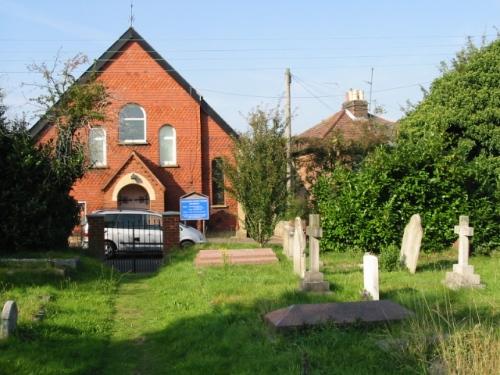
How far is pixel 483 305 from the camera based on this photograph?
8578 millimetres

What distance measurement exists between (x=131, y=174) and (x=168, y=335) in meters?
21.2

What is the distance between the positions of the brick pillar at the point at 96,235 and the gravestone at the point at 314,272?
8.21 m

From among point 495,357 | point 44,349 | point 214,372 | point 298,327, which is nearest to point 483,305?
point 298,327

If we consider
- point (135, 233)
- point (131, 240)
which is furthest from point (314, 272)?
point (135, 233)

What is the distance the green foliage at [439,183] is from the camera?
1791cm

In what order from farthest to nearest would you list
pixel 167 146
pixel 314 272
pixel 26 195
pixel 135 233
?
pixel 167 146
pixel 135 233
pixel 26 195
pixel 314 272

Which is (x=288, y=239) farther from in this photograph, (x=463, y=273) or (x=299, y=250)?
(x=463, y=273)

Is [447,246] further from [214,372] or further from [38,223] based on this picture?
[214,372]

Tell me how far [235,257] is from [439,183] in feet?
23.1

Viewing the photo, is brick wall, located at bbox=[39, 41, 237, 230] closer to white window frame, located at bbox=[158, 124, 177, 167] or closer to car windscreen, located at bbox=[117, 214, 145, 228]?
white window frame, located at bbox=[158, 124, 177, 167]

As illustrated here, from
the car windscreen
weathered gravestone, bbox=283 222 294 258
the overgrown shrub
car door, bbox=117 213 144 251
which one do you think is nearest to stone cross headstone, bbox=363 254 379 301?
weathered gravestone, bbox=283 222 294 258

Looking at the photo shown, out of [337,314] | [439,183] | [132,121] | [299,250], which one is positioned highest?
[132,121]

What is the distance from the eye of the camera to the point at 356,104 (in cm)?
3338

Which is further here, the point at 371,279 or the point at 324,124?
the point at 324,124
